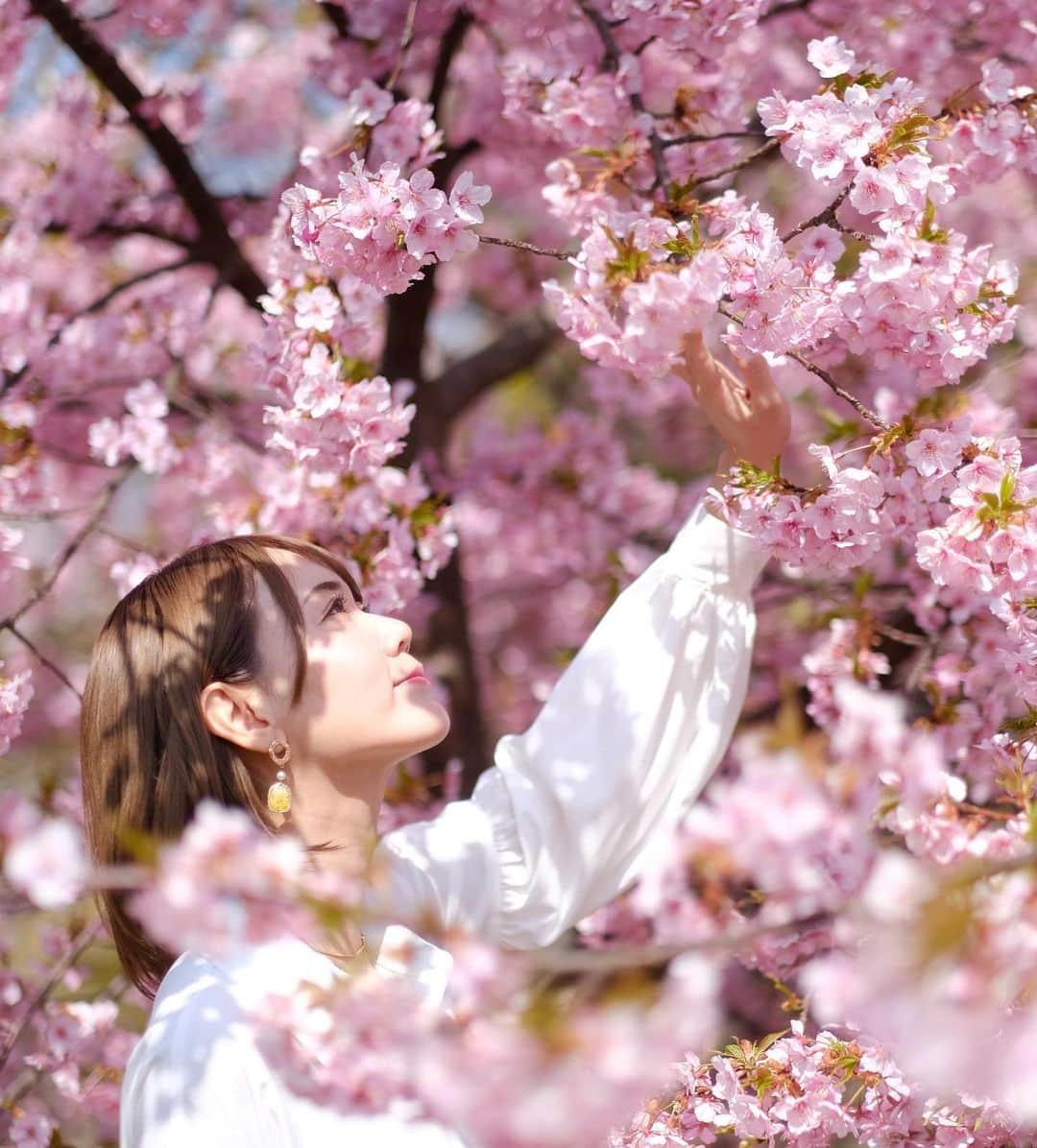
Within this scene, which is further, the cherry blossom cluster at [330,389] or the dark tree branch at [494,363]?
the dark tree branch at [494,363]

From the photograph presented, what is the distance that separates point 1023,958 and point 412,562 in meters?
1.62

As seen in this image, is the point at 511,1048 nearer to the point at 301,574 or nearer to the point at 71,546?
the point at 301,574

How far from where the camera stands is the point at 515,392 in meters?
7.97

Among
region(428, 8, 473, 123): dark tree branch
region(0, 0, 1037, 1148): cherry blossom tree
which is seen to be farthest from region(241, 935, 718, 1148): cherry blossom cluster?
region(428, 8, 473, 123): dark tree branch

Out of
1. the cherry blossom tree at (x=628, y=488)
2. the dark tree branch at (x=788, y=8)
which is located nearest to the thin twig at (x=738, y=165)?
the cherry blossom tree at (x=628, y=488)

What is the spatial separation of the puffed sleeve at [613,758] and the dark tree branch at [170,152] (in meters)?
1.40

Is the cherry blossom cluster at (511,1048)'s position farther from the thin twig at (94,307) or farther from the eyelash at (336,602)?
the thin twig at (94,307)

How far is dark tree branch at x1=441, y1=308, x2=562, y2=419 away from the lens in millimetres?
3783

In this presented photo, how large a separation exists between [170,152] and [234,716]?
151cm

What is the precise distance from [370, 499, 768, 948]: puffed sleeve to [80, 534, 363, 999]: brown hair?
317 millimetres

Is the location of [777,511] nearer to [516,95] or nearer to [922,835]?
[922,835]

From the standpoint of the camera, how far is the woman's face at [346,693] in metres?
1.81

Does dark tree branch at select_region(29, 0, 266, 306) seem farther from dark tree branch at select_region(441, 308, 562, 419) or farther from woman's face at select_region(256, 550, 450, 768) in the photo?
woman's face at select_region(256, 550, 450, 768)

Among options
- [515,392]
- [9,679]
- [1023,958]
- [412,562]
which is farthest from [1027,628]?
[515,392]
